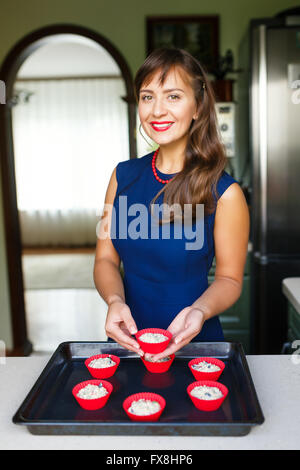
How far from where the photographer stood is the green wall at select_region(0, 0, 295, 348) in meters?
3.24

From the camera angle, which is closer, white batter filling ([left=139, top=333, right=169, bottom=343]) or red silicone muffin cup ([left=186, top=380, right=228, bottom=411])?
red silicone muffin cup ([left=186, top=380, right=228, bottom=411])

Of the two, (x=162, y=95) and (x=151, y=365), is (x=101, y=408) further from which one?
(x=162, y=95)

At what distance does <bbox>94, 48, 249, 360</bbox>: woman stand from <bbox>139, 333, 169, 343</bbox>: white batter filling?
81 millimetres

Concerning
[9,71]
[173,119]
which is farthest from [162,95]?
[9,71]

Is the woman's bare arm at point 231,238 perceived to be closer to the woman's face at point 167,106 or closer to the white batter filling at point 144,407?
the woman's face at point 167,106

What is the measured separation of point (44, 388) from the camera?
1.10m

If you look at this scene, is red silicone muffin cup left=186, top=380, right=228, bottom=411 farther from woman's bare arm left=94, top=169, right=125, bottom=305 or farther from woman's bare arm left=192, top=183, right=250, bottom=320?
woman's bare arm left=94, top=169, right=125, bottom=305

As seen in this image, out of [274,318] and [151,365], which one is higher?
[151,365]

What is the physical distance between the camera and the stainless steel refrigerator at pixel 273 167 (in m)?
2.66

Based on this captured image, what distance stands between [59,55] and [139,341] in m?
6.01

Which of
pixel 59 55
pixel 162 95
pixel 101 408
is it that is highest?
pixel 59 55

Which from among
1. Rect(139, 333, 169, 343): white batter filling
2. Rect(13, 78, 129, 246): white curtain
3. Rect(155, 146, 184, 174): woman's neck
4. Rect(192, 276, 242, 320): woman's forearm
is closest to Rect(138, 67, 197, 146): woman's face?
Rect(155, 146, 184, 174): woman's neck

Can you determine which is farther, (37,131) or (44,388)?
(37,131)

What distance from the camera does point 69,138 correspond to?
807 cm
